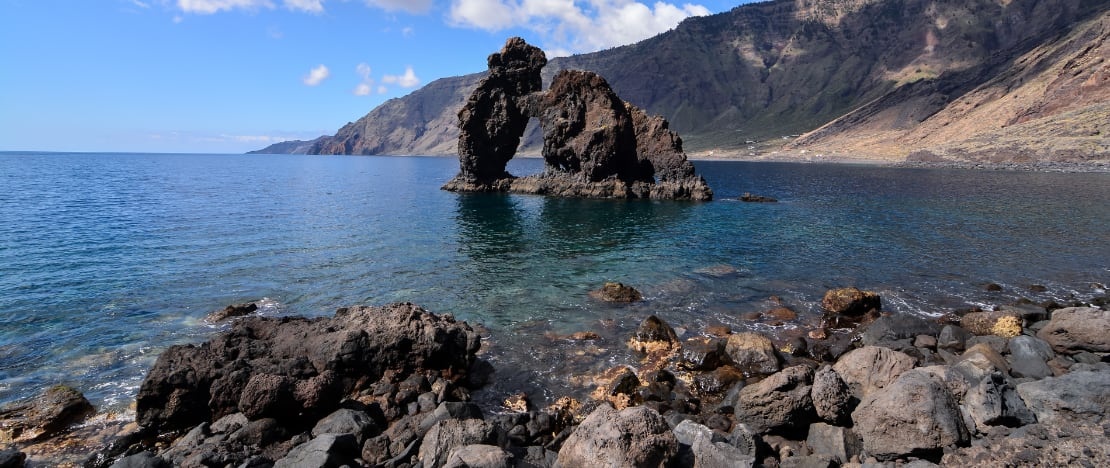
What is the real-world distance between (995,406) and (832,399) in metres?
3.23

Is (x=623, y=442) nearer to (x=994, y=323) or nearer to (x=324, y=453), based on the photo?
(x=324, y=453)

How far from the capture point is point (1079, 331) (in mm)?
17359

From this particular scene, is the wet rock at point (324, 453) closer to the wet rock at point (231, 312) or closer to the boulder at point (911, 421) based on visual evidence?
the boulder at point (911, 421)

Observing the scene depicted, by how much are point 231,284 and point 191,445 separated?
727 inches

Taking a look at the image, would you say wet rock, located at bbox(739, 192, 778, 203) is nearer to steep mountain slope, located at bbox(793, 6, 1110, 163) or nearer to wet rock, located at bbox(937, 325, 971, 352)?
wet rock, located at bbox(937, 325, 971, 352)

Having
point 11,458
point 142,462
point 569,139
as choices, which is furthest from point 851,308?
point 569,139

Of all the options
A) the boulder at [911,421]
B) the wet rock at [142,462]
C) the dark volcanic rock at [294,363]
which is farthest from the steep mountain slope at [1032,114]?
the wet rock at [142,462]

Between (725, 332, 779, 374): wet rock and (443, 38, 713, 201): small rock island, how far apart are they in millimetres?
58253

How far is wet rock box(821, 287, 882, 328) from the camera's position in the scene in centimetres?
2341

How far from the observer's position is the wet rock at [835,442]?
38.4 ft

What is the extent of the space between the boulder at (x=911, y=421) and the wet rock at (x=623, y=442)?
4828mm

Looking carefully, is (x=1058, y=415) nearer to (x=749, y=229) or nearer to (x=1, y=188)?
(x=749, y=229)

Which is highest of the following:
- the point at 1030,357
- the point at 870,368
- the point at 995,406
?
the point at 995,406

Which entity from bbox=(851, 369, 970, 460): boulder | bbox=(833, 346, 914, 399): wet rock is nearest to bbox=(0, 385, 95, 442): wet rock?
bbox=(851, 369, 970, 460): boulder
